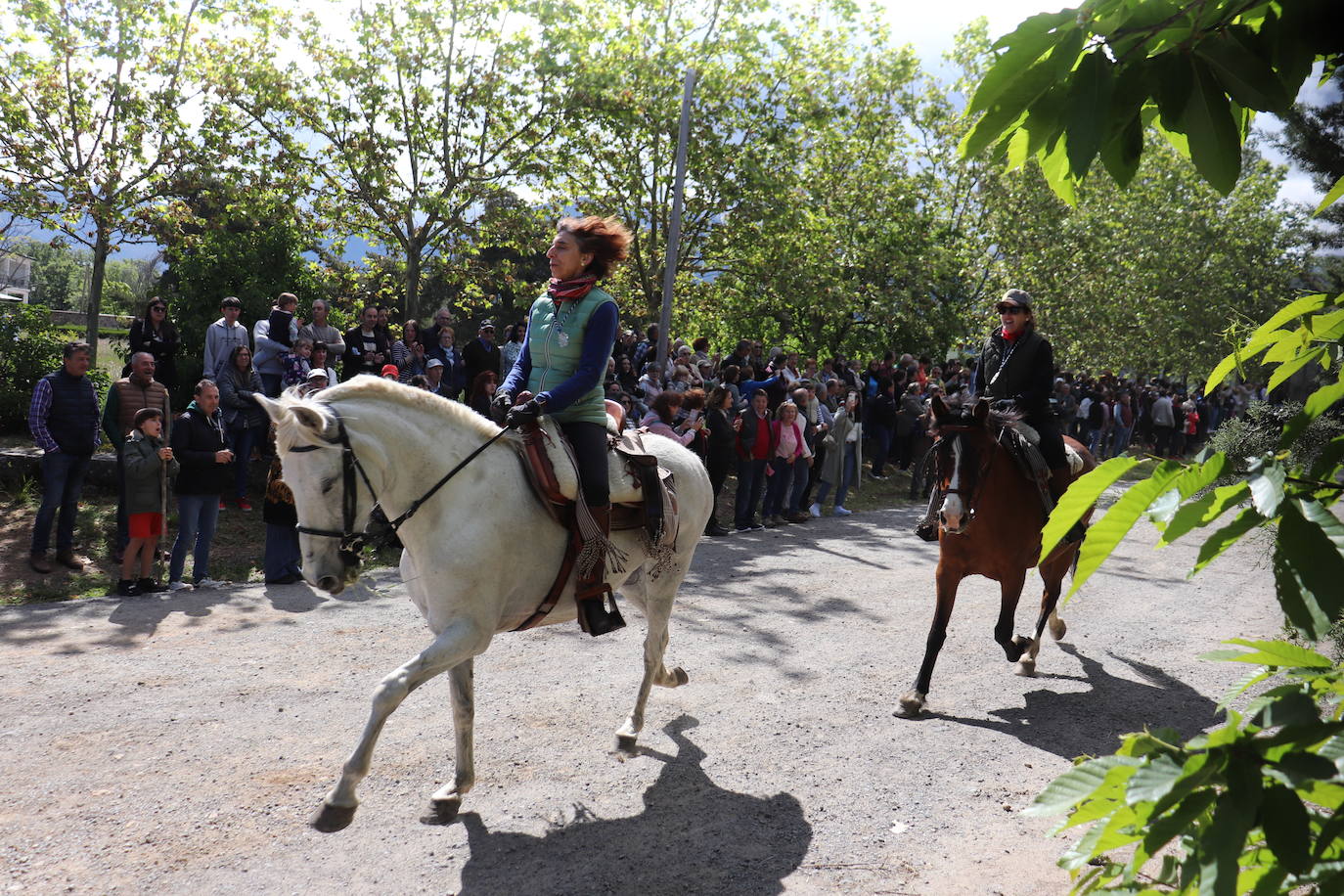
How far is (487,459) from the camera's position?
5.06m

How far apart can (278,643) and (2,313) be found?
29.7 feet

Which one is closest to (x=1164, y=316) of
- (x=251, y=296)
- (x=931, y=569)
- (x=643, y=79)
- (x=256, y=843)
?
(x=643, y=79)

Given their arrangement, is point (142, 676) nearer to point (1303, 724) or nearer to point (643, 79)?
point (1303, 724)

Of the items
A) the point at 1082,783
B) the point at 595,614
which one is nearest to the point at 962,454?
the point at 595,614

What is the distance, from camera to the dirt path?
14.7ft

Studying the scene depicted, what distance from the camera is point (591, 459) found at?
17.6ft

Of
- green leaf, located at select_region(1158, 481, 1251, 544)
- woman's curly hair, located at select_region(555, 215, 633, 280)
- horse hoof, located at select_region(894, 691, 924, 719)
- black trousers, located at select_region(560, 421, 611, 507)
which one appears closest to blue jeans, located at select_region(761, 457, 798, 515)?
horse hoof, located at select_region(894, 691, 924, 719)

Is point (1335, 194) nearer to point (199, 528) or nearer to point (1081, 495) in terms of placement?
point (1081, 495)

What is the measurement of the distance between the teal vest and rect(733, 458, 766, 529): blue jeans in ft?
31.5

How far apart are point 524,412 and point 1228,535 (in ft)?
12.9

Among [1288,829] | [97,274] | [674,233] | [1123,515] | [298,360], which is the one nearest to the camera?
[1288,829]

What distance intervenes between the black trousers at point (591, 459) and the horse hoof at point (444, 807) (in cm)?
164

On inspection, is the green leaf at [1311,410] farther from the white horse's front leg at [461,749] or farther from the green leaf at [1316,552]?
the white horse's front leg at [461,749]

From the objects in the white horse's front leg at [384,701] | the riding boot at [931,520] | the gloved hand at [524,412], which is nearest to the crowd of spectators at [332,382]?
the gloved hand at [524,412]
